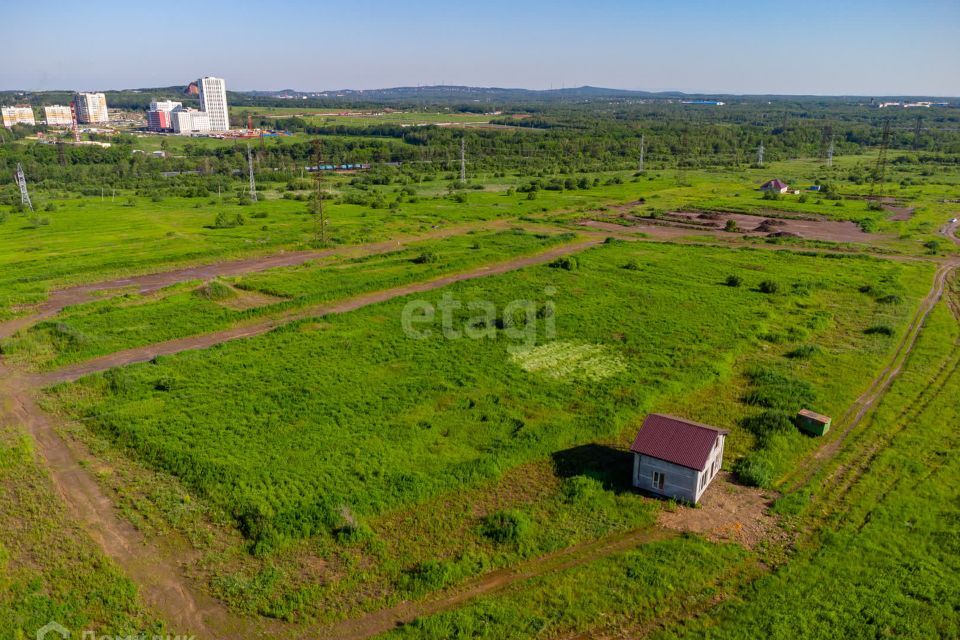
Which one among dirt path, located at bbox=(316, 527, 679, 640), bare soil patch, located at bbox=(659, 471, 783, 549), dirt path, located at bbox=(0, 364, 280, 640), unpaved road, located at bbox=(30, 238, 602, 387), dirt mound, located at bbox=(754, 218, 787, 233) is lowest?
dirt path, located at bbox=(316, 527, 679, 640)

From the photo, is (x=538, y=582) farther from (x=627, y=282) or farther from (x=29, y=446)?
(x=627, y=282)

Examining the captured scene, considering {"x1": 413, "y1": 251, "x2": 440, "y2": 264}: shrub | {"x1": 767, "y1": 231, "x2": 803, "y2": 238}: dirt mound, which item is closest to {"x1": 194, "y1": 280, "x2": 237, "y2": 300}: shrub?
{"x1": 413, "y1": 251, "x2": 440, "y2": 264}: shrub

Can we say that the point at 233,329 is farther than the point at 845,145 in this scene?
No

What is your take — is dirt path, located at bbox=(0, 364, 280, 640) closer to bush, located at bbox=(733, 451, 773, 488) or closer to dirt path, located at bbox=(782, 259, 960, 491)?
bush, located at bbox=(733, 451, 773, 488)

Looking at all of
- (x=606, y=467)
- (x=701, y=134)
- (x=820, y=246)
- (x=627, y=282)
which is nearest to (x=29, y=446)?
(x=606, y=467)

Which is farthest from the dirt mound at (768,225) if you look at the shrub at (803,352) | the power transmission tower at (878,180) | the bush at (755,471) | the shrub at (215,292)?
the shrub at (215,292)

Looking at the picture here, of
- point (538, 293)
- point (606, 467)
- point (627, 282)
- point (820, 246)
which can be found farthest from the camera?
point (820, 246)

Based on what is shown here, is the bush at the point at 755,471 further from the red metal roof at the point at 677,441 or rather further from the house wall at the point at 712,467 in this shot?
the red metal roof at the point at 677,441

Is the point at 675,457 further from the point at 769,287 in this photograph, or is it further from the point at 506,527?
the point at 769,287
